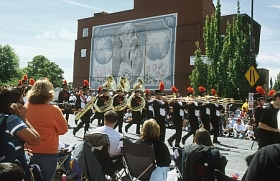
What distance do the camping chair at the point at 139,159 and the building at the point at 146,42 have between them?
95.8 feet

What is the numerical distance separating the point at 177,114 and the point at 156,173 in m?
6.17

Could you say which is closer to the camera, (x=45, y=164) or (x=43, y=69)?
(x=45, y=164)

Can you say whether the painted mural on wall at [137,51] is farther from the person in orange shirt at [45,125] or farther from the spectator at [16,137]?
the spectator at [16,137]

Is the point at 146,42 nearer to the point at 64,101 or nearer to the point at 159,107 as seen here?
the point at 64,101

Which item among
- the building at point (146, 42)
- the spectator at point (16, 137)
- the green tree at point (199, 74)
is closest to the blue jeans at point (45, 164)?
the spectator at point (16, 137)

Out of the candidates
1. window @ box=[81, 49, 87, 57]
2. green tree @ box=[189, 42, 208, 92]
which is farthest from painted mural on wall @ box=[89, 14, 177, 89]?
green tree @ box=[189, 42, 208, 92]

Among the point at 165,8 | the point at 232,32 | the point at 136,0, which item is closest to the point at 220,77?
the point at 232,32

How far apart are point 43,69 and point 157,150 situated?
258ft

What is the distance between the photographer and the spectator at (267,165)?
1994 mm

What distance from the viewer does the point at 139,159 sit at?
4895 millimetres

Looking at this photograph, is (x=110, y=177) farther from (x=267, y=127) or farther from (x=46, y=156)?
(x=267, y=127)

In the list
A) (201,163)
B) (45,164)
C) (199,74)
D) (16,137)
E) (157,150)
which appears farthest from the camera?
(199,74)

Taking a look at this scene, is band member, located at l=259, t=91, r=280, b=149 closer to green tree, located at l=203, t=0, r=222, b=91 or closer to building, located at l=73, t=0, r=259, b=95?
green tree, located at l=203, t=0, r=222, b=91

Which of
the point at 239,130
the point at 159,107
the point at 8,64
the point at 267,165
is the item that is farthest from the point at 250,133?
the point at 8,64
